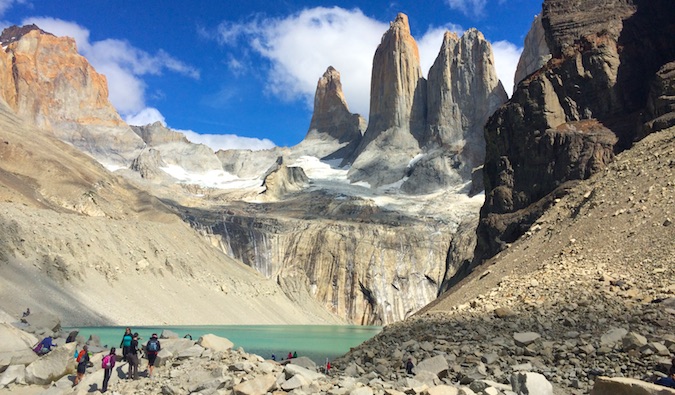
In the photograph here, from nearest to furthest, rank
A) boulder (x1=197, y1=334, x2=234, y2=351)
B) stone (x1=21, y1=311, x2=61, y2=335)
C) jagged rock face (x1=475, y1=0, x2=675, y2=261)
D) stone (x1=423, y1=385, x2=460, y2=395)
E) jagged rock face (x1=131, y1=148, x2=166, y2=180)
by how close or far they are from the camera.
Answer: stone (x1=423, y1=385, x2=460, y2=395), boulder (x1=197, y1=334, x2=234, y2=351), stone (x1=21, y1=311, x2=61, y2=335), jagged rock face (x1=475, y1=0, x2=675, y2=261), jagged rock face (x1=131, y1=148, x2=166, y2=180)

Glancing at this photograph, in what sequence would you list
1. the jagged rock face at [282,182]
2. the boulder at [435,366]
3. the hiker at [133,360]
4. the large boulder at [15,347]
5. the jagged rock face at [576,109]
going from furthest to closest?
the jagged rock face at [282,182], the jagged rock face at [576,109], the large boulder at [15,347], the boulder at [435,366], the hiker at [133,360]

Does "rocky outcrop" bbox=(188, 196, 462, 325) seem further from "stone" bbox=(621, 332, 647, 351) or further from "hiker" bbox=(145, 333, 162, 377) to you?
"stone" bbox=(621, 332, 647, 351)

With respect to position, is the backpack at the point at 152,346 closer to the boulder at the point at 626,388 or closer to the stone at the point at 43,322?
the boulder at the point at 626,388

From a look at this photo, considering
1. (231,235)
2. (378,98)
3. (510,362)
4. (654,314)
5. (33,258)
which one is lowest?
(510,362)

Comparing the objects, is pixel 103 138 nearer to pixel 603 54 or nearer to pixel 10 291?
pixel 10 291

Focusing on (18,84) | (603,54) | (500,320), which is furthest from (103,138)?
(500,320)

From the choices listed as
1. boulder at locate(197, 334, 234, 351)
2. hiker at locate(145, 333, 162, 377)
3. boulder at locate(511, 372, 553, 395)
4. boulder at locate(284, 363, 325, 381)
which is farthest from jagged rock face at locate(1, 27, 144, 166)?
boulder at locate(511, 372, 553, 395)

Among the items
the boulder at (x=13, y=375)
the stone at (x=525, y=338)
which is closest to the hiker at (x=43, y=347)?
the boulder at (x=13, y=375)
